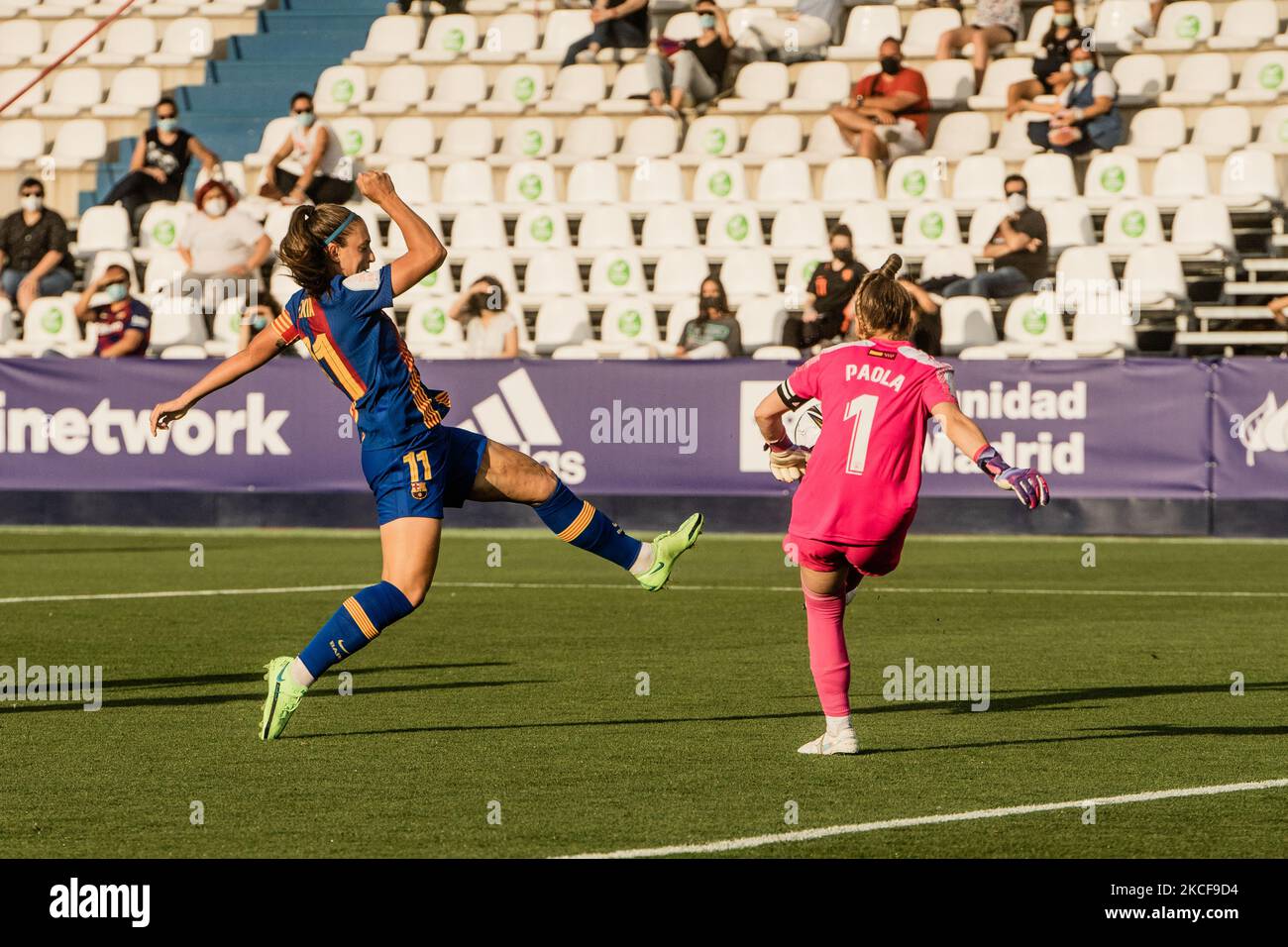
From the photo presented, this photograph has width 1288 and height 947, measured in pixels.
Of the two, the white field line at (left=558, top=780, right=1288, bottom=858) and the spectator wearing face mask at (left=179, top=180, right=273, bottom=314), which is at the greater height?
the spectator wearing face mask at (left=179, top=180, right=273, bottom=314)

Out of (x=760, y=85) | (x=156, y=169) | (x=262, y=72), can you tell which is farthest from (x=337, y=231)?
(x=262, y=72)

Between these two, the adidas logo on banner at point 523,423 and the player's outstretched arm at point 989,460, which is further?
the adidas logo on banner at point 523,423

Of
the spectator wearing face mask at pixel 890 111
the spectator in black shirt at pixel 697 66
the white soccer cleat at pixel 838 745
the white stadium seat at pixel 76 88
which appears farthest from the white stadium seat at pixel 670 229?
the white soccer cleat at pixel 838 745

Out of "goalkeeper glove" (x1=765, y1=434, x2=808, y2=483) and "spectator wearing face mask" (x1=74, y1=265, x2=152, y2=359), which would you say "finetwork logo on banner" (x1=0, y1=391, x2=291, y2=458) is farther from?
"goalkeeper glove" (x1=765, y1=434, x2=808, y2=483)

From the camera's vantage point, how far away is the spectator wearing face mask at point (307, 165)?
83.0 feet

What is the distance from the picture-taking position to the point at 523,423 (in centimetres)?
2102

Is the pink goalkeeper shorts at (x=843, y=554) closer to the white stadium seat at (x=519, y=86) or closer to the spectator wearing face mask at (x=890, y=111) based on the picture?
the spectator wearing face mask at (x=890, y=111)

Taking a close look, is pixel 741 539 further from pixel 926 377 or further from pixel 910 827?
pixel 910 827

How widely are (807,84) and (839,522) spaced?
18.9 meters

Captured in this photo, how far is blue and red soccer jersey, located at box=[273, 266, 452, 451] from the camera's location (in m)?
8.76

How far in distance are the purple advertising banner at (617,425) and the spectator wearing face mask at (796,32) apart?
7.63 metres

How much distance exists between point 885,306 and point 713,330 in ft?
44.6

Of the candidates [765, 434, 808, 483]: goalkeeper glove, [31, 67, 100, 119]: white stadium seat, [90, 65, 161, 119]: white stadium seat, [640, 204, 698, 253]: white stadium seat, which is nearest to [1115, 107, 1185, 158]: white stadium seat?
[640, 204, 698, 253]: white stadium seat

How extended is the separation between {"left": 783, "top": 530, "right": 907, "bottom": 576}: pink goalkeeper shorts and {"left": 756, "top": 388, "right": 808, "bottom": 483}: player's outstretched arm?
0.91ft
